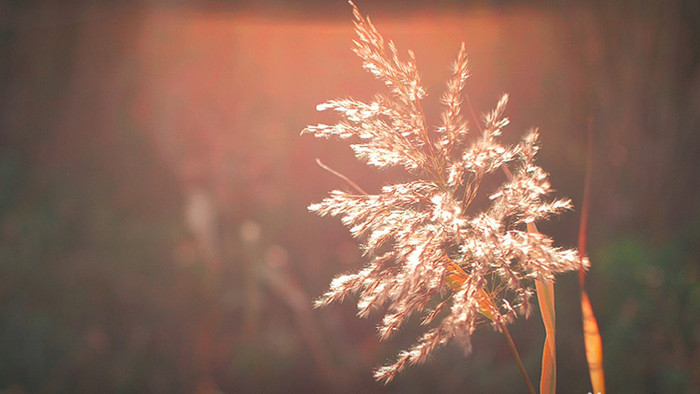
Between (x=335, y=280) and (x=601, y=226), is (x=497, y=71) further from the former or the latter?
(x=335, y=280)

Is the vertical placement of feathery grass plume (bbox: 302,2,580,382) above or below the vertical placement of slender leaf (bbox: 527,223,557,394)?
above

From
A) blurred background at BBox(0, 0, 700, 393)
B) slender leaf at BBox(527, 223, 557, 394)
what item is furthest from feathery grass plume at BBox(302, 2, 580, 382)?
blurred background at BBox(0, 0, 700, 393)

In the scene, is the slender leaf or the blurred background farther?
the blurred background

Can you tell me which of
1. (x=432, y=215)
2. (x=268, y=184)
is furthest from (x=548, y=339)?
(x=268, y=184)

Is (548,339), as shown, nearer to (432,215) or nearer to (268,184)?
(432,215)

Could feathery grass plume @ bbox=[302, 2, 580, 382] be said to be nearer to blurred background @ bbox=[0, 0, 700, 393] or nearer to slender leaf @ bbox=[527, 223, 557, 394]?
slender leaf @ bbox=[527, 223, 557, 394]
